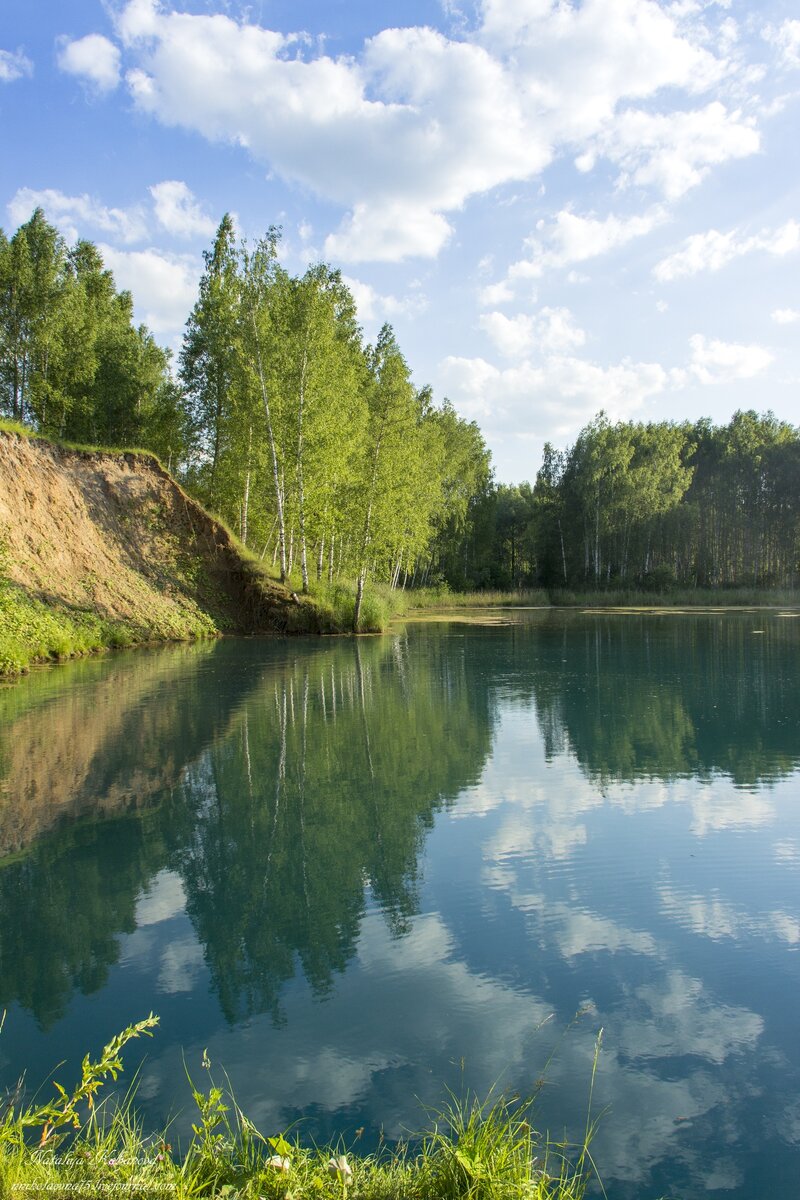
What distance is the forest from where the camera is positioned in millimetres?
31188

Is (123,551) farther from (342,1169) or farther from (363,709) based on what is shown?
(342,1169)

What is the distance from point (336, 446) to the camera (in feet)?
101

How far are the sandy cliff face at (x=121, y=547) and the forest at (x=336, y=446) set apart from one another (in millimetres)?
2817

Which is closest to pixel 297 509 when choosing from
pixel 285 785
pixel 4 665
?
pixel 4 665

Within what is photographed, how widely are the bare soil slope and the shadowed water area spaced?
46.8 ft

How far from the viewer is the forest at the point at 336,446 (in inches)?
1228

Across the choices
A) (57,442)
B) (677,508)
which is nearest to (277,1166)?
(57,442)

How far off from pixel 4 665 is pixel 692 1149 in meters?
17.4

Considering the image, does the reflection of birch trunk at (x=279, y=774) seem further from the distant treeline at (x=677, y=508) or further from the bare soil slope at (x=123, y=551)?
the distant treeline at (x=677, y=508)

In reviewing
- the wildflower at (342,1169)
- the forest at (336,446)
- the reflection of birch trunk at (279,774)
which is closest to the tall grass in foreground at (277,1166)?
the wildflower at (342,1169)

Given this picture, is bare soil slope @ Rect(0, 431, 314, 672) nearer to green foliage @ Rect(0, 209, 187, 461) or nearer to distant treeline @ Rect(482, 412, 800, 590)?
green foliage @ Rect(0, 209, 187, 461)

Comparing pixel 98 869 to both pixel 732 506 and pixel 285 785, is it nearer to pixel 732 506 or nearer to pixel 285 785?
pixel 285 785

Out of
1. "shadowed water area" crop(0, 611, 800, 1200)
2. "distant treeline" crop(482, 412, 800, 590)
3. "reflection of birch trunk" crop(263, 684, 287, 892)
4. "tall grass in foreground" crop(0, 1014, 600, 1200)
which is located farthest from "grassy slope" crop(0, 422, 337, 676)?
"distant treeline" crop(482, 412, 800, 590)

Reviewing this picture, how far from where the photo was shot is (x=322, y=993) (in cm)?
465
